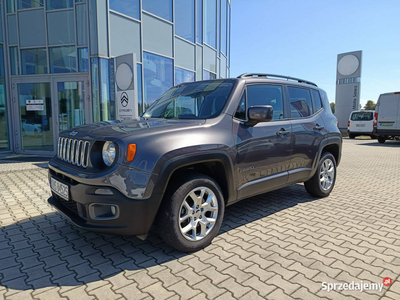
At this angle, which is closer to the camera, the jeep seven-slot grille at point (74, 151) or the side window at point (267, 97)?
the jeep seven-slot grille at point (74, 151)

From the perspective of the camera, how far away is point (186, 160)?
2.79m

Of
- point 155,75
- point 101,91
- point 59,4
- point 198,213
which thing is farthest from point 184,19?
point 198,213

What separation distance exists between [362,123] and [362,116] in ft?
1.50

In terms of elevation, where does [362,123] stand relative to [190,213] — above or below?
above

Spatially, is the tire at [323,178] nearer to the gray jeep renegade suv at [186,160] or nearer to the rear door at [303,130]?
the rear door at [303,130]

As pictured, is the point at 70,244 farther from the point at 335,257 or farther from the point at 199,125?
the point at 335,257

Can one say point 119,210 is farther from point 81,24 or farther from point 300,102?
point 81,24

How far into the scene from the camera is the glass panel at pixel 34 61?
31.5 feet

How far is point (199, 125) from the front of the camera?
3041mm

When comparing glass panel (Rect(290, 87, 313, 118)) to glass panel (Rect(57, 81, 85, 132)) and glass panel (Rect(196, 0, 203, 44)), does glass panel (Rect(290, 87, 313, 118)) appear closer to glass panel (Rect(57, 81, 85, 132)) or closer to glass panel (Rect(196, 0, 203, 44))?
glass panel (Rect(57, 81, 85, 132))

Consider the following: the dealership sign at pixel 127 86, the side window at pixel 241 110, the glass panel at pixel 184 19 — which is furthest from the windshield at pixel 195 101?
the glass panel at pixel 184 19

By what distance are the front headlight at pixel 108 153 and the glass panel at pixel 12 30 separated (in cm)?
953

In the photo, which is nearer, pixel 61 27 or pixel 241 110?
pixel 241 110

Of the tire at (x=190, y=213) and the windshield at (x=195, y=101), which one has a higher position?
the windshield at (x=195, y=101)
